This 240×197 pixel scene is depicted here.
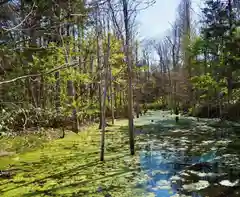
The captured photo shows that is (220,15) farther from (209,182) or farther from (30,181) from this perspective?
(30,181)

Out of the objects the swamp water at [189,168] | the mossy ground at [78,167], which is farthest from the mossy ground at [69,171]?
the swamp water at [189,168]

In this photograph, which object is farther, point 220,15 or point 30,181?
point 220,15

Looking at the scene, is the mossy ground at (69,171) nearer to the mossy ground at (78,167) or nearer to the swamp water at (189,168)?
the mossy ground at (78,167)

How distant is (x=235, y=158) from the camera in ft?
22.4

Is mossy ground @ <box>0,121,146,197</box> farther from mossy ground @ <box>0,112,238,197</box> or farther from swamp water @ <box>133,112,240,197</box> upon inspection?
swamp water @ <box>133,112,240,197</box>

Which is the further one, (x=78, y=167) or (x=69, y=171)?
(x=78, y=167)

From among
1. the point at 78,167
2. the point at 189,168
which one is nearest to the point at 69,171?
the point at 78,167

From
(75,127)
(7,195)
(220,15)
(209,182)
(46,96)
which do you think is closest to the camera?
(7,195)

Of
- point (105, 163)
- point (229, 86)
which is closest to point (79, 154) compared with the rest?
point (105, 163)

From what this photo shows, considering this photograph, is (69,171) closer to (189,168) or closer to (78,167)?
(78,167)

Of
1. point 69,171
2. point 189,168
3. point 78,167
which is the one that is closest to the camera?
point 69,171

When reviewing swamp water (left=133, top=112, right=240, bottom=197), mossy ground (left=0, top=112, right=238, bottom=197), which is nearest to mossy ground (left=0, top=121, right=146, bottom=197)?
mossy ground (left=0, top=112, right=238, bottom=197)

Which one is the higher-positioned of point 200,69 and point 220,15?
point 220,15

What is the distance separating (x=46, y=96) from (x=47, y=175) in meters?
7.76
